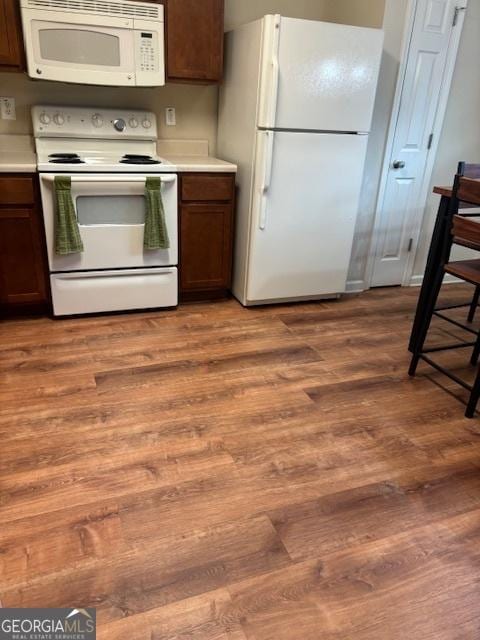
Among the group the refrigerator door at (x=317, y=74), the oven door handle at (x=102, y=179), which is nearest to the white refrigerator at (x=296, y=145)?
the refrigerator door at (x=317, y=74)

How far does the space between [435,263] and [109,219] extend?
5.86 ft

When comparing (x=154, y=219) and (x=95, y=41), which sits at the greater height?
(x=95, y=41)

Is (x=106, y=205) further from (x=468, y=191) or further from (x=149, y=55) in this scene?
(x=468, y=191)

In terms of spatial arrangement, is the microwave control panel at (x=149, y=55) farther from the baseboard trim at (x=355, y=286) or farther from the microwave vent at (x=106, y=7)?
the baseboard trim at (x=355, y=286)

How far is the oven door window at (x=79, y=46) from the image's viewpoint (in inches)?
105

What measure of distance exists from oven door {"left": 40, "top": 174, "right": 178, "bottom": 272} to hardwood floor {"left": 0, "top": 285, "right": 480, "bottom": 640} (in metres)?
0.42

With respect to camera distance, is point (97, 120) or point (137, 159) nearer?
point (137, 159)

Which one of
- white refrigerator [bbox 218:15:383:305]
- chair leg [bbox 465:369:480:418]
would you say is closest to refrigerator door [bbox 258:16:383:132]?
white refrigerator [bbox 218:15:383:305]

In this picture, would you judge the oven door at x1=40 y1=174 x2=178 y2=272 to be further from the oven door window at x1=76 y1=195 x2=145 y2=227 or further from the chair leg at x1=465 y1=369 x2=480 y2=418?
the chair leg at x1=465 y1=369 x2=480 y2=418

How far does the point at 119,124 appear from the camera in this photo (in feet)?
10.3

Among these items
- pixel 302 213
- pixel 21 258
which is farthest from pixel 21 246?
pixel 302 213

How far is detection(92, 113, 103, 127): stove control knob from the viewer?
3074mm

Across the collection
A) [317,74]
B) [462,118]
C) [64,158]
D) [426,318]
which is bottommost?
[426,318]

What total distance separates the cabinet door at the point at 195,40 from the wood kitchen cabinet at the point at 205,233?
2.10 feet
